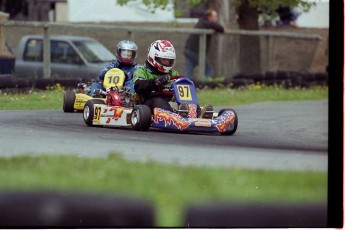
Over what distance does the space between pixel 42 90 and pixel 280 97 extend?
3.76 meters

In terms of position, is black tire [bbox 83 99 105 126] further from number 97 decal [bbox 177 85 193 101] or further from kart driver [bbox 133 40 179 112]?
number 97 decal [bbox 177 85 193 101]

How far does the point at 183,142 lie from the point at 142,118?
Result: 77 cm

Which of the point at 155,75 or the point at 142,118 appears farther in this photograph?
the point at 155,75

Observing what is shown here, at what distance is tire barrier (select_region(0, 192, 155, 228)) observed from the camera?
9.21 metres

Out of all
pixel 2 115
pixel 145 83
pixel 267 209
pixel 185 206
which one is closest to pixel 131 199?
pixel 185 206

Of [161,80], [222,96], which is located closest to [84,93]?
[161,80]

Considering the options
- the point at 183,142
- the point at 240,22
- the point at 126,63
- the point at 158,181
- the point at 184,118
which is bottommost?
the point at 158,181

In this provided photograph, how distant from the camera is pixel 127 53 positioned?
39.1 feet

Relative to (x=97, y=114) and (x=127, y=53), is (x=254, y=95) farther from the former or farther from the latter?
(x=97, y=114)

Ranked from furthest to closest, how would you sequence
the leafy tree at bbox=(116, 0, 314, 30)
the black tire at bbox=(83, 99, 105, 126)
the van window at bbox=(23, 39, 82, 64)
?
the leafy tree at bbox=(116, 0, 314, 30)
the van window at bbox=(23, 39, 82, 64)
the black tire at bbox=(83, 99, 105, 126)

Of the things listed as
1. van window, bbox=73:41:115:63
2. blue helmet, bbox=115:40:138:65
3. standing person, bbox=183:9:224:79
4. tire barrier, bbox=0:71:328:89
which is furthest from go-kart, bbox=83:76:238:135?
standing person, bbox=183:9:224:79

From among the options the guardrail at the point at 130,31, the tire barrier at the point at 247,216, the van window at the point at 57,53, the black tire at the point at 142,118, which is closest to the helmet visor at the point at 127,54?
the black tire at the point at 142,118

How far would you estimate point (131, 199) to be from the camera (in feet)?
30.9

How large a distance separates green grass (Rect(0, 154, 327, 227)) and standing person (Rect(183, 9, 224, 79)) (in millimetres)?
4347
